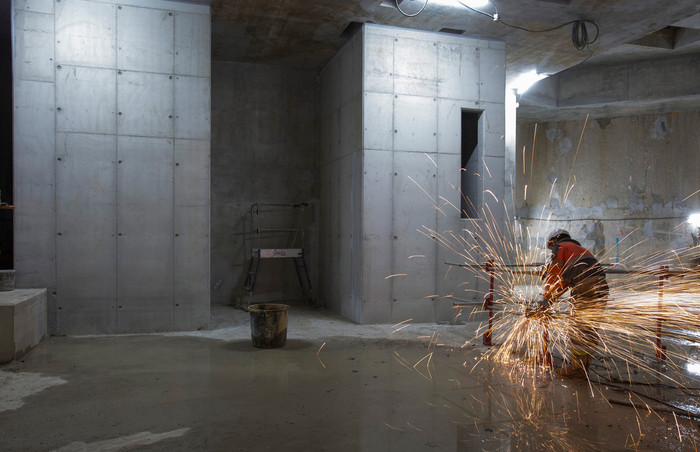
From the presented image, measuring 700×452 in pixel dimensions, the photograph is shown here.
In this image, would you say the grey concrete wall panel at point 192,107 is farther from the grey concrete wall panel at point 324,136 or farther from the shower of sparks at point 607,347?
the shower of sparks at point 607,347

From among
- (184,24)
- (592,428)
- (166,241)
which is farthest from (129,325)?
(592,428)

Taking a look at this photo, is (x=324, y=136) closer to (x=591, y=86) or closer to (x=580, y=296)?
(x=580, y=296)

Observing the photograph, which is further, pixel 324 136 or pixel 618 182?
pixel 618 182

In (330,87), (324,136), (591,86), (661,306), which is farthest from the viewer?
(591,86)

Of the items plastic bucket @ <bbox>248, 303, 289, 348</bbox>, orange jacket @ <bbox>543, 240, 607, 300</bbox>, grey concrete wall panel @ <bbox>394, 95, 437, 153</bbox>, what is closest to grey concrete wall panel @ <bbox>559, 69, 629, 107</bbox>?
grey concrete wall panel @ <bbox>394, 95, 437, 153</bbox>

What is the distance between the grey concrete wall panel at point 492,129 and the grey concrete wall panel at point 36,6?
231 inches

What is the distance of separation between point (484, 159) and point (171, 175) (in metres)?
4.47

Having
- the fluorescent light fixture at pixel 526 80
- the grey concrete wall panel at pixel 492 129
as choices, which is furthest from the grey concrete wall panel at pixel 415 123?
the fluorescent light fixture at pixel 526 80

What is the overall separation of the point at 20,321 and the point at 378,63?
5.34 metres

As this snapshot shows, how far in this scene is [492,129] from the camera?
7621 mm

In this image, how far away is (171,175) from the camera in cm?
651

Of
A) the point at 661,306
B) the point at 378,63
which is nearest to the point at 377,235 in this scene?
the point at 378,63

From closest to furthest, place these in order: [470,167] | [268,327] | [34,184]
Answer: [268,327] → [34,184] → [470,167]

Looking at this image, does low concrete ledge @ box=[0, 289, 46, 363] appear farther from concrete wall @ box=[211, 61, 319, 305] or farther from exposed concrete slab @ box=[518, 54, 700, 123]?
exposed concrete slab @ box=[518, 54, 700, 123]
